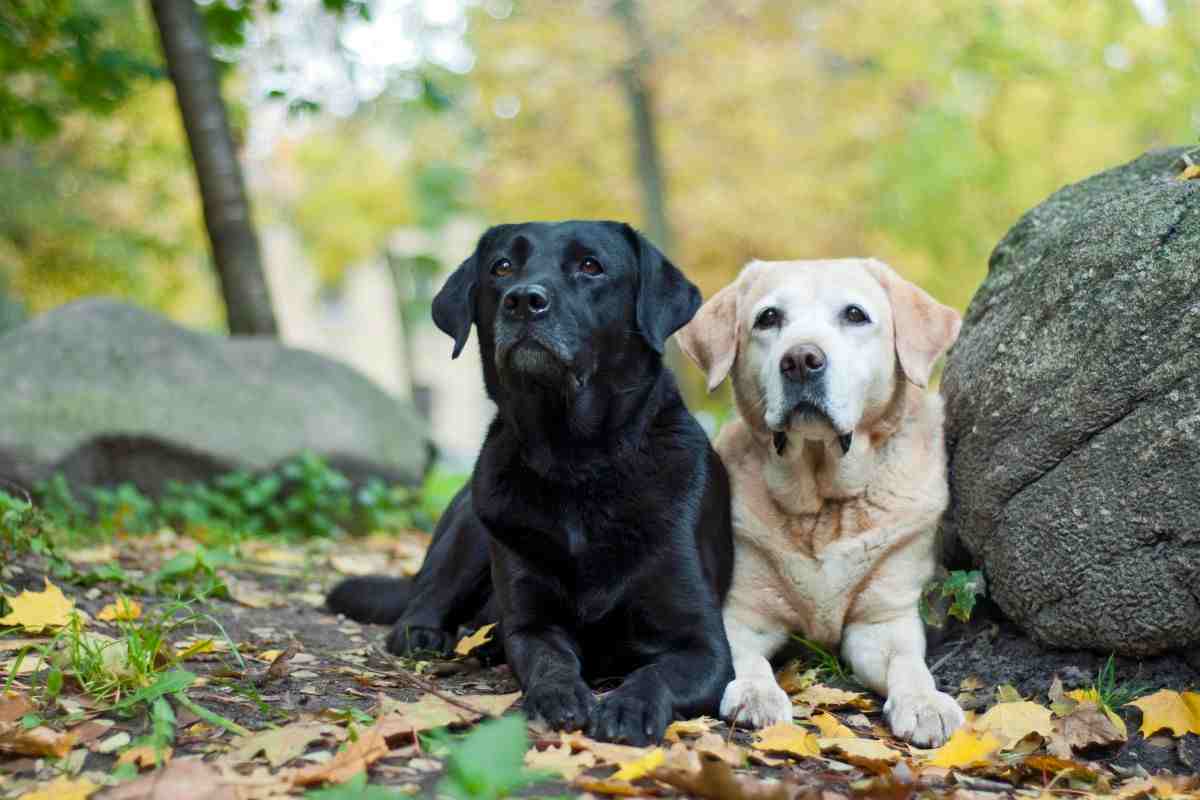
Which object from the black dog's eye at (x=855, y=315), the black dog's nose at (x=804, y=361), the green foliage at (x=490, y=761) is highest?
the black dog's eye at (x=855, y=315)

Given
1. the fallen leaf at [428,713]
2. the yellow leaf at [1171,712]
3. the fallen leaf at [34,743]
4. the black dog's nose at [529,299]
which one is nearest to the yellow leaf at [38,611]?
the fallen leaf at [34,743]

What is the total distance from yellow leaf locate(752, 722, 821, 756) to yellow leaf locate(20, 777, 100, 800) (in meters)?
1.60

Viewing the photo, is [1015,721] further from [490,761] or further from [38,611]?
[38,611]

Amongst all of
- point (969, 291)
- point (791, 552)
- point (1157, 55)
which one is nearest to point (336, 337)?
point (969, 291)

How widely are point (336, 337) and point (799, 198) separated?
3083 cm

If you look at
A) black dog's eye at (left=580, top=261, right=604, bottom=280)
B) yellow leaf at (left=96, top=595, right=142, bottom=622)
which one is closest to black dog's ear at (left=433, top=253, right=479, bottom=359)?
black dog's eye at (left=580, top=261, right=604, bottom=280)

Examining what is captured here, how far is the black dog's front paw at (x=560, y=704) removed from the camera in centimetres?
291

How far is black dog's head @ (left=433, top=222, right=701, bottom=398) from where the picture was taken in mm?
3439

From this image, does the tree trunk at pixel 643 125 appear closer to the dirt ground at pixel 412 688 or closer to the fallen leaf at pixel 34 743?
the dirt ground at pixel 412 688

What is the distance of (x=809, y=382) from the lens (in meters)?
3.53

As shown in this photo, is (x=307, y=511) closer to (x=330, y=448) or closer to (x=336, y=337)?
(x=330, y=448)

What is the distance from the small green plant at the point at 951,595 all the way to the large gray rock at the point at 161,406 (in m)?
4.83

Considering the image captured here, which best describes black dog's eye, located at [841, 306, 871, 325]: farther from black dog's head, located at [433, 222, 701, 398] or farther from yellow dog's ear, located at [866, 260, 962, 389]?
black dog's head, located at [433, 222, 701, 398]

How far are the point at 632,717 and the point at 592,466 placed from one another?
3.11 feet
